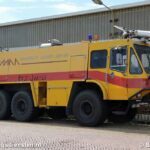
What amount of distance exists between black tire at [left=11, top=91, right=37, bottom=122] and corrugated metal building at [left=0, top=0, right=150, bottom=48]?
5847 millimetres

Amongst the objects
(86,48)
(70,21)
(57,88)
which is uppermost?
→ (70,21)

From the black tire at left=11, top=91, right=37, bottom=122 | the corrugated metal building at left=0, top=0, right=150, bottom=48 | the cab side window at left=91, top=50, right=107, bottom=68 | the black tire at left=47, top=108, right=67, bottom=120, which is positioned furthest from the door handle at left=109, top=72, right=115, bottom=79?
the corrugated metal building at left=0, top=0, right=150, bottom=48

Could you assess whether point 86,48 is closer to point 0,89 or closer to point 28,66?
point 28,66

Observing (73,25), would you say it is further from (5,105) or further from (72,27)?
(5,105)

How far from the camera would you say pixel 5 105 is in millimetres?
18328

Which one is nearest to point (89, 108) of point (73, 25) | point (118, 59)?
point (118, 59)

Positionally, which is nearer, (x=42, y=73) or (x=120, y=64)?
(x=120, y=64)

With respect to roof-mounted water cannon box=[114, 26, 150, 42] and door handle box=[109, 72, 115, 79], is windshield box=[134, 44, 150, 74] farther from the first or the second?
door handle box=[109, 72, 115, 79]

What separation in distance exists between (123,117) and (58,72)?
111 inches

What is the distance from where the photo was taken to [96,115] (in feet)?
49.6

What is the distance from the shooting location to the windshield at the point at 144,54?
14.7 meters

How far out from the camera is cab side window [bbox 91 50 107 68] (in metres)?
15.2

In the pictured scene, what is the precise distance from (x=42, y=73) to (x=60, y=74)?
3.11 feet

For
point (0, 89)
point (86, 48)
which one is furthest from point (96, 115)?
point (0, 89)
